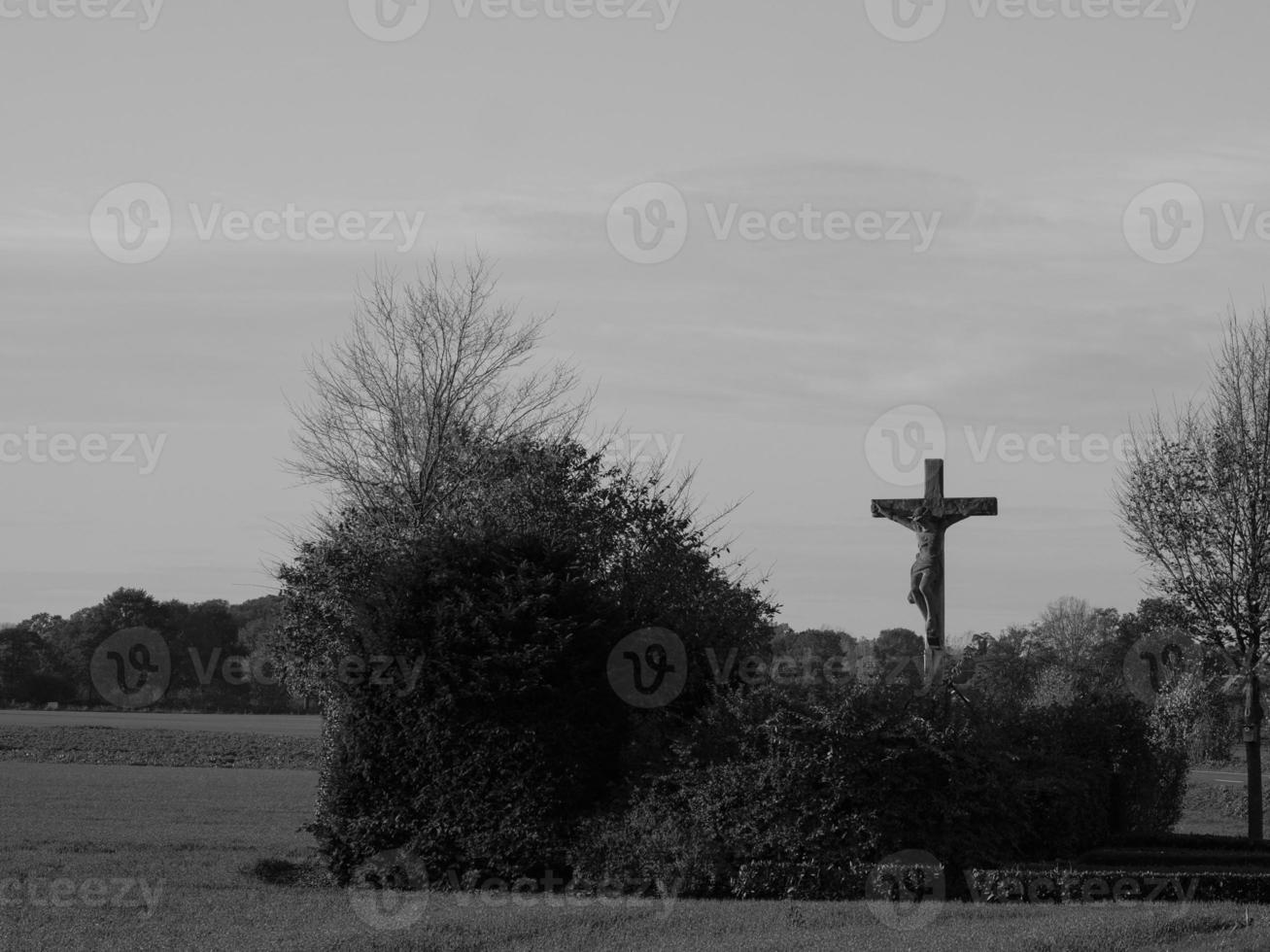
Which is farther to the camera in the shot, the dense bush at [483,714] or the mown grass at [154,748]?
the mown grass at [154,748]

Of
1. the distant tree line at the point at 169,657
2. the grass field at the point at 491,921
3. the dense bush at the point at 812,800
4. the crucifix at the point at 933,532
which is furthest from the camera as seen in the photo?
the distant tree line at the point at 169,657

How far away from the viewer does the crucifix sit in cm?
2080

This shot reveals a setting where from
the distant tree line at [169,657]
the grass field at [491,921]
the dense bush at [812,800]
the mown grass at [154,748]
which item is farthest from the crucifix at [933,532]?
the distant tree line at [169,657]

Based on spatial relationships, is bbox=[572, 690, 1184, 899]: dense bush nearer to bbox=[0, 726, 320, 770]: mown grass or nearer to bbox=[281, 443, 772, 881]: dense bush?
bbox=[281, 443, 772, 881]: dense bush

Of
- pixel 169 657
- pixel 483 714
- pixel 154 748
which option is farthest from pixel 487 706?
pixel 169 657

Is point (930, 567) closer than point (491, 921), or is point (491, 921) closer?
point (491, 921)

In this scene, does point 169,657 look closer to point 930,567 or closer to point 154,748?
point 154,748

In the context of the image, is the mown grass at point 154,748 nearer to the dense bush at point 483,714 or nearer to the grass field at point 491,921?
the grass field at point 491,921

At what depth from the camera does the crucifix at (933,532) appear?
819 inches

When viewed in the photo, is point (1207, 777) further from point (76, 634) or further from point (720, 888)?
point (76, 634)

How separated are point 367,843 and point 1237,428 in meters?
16.0

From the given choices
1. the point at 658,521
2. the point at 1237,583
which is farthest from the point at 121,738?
the point at 1237,583

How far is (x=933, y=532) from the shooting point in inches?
825

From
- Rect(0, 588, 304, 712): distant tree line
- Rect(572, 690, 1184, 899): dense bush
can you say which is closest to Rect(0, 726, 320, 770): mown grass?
Rect(0, 588, 304, 712): distant tree line
